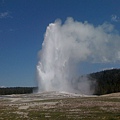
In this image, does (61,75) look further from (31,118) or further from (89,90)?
(31,118)

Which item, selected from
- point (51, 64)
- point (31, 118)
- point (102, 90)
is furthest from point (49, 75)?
point (31, 118)

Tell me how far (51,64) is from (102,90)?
120ft

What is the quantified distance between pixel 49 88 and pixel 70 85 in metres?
11.6

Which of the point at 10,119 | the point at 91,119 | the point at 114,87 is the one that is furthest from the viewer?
the point at 114,87

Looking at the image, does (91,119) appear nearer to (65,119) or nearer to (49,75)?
(65,119)

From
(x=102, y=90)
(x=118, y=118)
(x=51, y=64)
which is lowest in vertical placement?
(x=118, y=118)

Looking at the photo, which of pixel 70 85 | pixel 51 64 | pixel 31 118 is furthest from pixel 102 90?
pixel 31 118

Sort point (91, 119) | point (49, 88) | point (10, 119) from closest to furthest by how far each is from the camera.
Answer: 1. point (91, 119)
2. point (10, 119)
3. point (49, 88)

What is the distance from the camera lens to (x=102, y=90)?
144 meters

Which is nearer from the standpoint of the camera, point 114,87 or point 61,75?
point 61,75

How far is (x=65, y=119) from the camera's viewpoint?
32.6 metres

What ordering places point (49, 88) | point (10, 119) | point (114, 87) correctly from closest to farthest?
point (10, 119) < point (49, 88) < point (114, 87)

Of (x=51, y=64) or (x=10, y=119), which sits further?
(x=51, y=64)

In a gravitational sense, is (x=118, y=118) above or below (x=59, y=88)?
below
